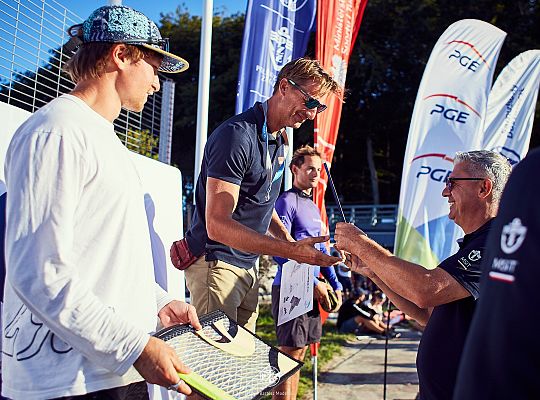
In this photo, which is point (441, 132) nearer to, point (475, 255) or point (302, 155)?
point (302, 155)

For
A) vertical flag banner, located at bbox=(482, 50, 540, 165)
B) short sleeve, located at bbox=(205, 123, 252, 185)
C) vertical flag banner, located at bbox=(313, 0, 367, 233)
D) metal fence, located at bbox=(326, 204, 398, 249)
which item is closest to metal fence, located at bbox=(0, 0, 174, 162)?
short sleeve, located at bbox=(205, 123, 252, 185)

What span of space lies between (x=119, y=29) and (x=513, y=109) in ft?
23.9

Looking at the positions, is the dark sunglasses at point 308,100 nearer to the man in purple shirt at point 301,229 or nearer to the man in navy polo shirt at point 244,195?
the man in navy polo shirt at point 244,195

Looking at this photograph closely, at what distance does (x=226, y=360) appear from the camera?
71.1 inches

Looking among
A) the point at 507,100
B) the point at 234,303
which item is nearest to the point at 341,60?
the point at 507,100

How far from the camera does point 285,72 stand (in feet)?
9.66

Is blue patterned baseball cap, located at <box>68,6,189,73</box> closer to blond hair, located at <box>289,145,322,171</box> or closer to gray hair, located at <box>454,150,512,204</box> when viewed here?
gray hair, located at <box>454,150,512,204</box>

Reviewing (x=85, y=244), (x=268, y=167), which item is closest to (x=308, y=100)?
(x=268, y=167)

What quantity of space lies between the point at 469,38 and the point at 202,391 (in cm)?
630

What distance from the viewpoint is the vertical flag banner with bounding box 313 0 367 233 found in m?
6.70

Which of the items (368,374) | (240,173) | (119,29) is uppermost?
(119,29)

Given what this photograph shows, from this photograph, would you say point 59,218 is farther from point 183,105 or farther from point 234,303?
point 183,105

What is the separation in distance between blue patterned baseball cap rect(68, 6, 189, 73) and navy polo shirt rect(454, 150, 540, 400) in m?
1.20

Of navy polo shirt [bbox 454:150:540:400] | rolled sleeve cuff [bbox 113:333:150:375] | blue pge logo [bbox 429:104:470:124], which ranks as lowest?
rolled sleeve cuff [bbox 113:333:150:375]
